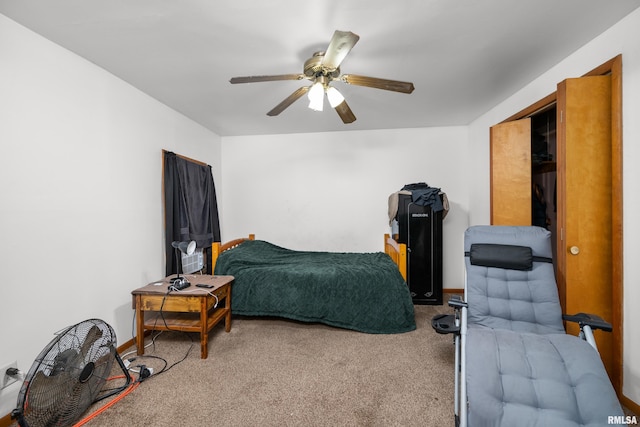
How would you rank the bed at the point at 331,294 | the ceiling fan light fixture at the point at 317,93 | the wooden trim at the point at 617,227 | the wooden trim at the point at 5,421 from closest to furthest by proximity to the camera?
the wooden trim at the point at 5,421, the wooden trim at the point at 617,227, the ceiling fan light fixture at the point at 317,93, the bed at the point at 331,294

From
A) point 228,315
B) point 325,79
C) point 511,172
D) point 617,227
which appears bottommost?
point 228,315

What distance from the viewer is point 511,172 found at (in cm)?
247

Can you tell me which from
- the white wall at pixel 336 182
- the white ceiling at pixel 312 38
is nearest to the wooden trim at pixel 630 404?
the white wall at pixel 336 182

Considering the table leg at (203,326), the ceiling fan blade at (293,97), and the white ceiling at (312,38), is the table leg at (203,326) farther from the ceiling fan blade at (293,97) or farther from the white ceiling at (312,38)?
the white ceiling at (312,38)

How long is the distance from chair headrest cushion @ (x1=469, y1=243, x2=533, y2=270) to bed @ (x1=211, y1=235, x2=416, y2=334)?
88 cm

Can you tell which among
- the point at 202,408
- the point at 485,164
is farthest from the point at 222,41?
the point at 485,164

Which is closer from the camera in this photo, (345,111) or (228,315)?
(345,111)

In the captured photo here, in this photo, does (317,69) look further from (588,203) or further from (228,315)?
(228,315)

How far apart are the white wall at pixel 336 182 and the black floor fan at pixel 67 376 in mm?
2687

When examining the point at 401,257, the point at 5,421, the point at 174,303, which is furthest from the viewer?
the point at 401,257

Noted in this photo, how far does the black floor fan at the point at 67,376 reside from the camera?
4.14 ft

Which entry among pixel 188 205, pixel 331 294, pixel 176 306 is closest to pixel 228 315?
pixel 176 306

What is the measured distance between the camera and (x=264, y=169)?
4.18 m

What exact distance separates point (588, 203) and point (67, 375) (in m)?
3.28
